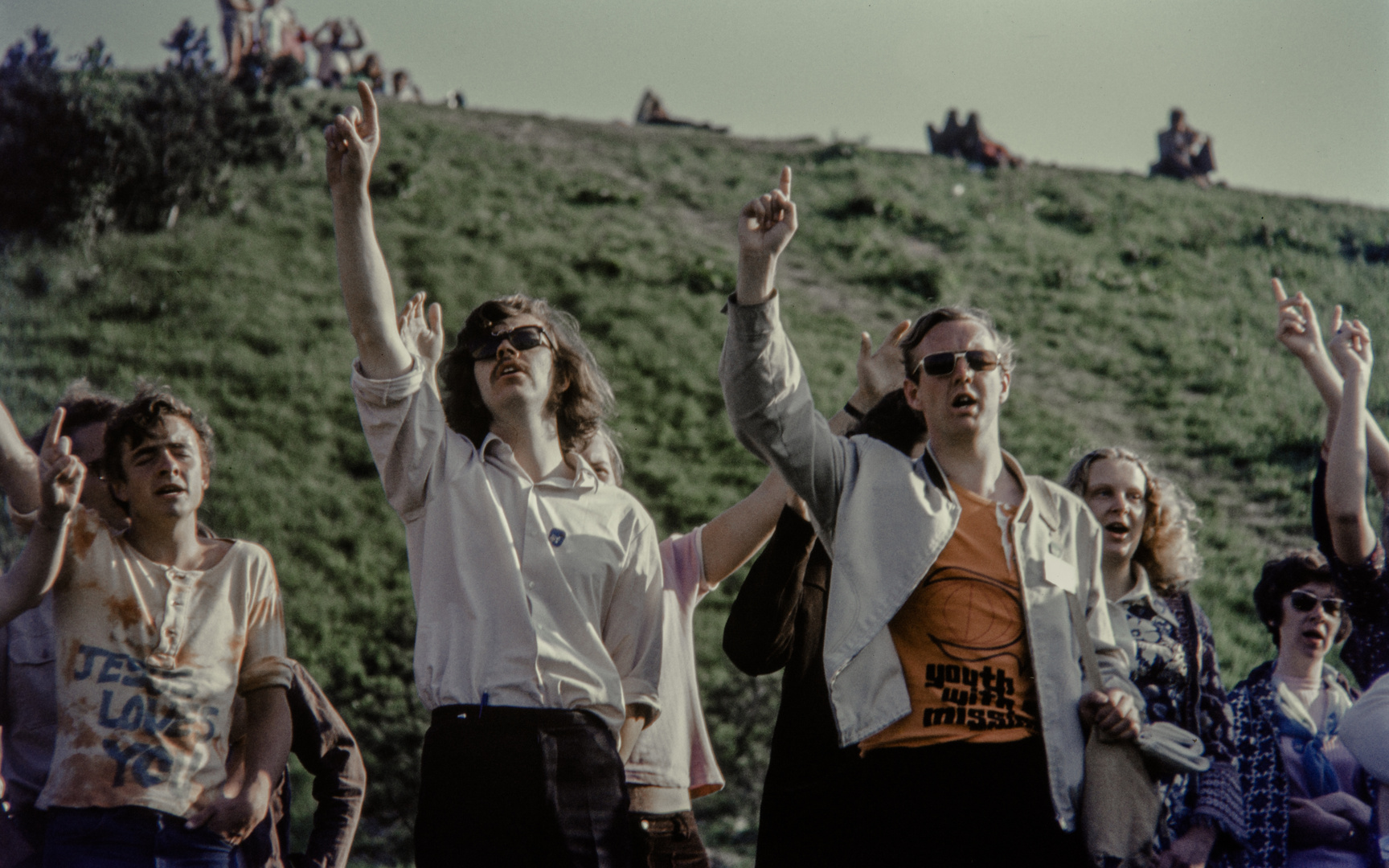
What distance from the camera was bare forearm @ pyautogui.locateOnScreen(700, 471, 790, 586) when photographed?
11.6 feet

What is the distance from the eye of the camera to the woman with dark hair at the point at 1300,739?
389 centimetres

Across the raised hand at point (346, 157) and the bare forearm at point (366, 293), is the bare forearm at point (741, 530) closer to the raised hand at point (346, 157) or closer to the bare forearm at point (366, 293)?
the bare forearm at point (366, 293)

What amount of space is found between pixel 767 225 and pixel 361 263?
2.95 feet

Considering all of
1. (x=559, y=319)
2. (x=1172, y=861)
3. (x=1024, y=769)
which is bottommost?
(x=1172, y=861)

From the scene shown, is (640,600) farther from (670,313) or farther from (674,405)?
(670,313)

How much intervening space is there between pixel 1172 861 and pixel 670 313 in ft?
38.3

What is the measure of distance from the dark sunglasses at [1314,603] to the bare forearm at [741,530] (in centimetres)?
197

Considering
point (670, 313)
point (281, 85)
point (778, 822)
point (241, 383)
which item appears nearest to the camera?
point (778, 822)

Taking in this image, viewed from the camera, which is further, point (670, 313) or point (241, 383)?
point (670, 313)

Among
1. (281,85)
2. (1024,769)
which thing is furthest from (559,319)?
(281,85)

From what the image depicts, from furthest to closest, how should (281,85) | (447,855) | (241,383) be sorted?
(281,85) → (241,383) → (447,855)

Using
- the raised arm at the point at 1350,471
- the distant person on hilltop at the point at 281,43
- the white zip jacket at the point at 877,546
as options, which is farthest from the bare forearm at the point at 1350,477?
the distant person on hilltop at the point at 281,43

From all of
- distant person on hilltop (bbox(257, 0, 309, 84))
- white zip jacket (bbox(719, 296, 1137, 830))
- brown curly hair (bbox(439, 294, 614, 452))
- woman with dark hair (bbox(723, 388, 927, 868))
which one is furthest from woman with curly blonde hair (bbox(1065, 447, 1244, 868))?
distant person on hilltop (bbox(257, 0, 309, 84))

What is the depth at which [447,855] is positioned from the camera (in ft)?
8.71
